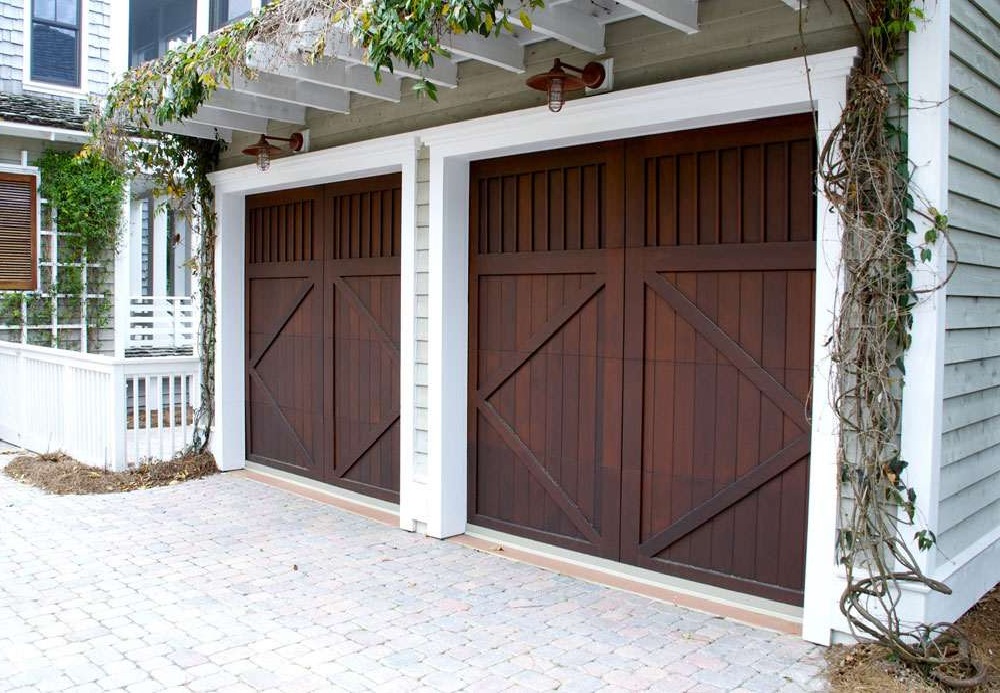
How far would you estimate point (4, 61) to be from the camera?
9.53 meters

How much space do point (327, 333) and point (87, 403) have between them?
7.49ft

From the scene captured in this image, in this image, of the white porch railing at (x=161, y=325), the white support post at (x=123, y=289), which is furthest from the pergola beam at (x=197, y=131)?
the white porch railing at (x=161, y=325)

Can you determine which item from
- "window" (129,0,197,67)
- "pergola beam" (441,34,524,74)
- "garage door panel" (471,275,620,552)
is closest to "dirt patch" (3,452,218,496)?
"garage door panel" (471,275,620,552)

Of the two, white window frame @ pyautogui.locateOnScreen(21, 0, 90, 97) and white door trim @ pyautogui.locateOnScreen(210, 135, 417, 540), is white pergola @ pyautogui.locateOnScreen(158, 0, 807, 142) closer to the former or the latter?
white door trim @ pyautogui.locateOnScreen(210, 135, 417, 540)

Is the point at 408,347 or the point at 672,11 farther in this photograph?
the point at 408,347

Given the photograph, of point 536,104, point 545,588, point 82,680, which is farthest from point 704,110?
point 82,680

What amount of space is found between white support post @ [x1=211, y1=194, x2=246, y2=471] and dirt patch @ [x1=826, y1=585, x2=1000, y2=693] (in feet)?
16.9

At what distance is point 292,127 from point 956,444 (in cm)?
493

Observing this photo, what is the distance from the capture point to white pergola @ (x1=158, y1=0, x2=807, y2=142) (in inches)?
152

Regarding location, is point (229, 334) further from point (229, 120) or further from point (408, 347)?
point (408, 347)

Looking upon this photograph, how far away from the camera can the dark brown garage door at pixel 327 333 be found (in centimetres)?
588

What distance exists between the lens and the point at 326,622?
381cm

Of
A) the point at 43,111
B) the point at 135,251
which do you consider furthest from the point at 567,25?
the point at 135,251

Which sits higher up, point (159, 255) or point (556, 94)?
point (556, 94)
